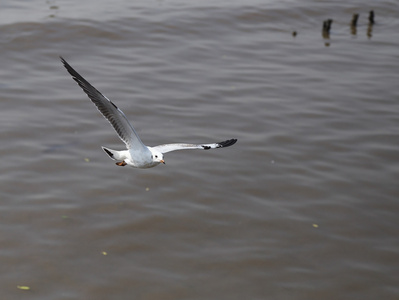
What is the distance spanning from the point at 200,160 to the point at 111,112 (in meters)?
7.65

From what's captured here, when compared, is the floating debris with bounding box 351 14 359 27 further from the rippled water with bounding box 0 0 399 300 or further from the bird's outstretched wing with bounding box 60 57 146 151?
the bird's outstretched wing with bounding box 60 57 146 151

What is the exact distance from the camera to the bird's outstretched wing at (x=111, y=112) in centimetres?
938

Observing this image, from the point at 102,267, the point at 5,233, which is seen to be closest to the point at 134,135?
the point at 102,267

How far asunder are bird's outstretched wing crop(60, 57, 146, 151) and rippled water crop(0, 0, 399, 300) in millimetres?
3779

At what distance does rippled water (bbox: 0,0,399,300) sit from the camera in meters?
13.1

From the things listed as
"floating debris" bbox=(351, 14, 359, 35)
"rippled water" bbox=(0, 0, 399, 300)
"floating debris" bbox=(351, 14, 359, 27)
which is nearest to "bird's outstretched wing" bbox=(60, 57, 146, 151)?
"rippled water" bbox=(0, 0, 399, 300)

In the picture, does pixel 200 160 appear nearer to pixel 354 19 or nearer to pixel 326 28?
pixel 326 28

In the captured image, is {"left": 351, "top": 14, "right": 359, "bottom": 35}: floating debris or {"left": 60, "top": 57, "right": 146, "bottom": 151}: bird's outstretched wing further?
{"left": 351, "top": 14, "right": 359, "bottom": 35}: floating debris

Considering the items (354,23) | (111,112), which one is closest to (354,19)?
(354,23)

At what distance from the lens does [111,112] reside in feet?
31.9

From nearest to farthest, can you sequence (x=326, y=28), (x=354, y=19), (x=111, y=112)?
(x=111, y=112) → (x=326, y=28) → (x=354, y=19)

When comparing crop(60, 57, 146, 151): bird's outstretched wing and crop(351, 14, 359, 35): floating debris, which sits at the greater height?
crop(60, 57, 146, 151): bird's outstretched wing

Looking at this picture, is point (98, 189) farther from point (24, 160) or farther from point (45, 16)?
point (45, 16)

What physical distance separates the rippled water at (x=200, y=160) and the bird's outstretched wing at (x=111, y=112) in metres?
3.78
